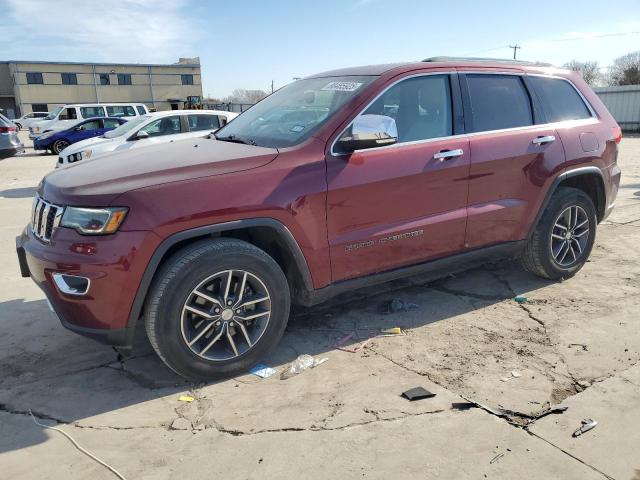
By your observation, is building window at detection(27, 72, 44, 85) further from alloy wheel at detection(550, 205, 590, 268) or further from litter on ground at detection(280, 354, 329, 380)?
litter on ground at detection(280, 354, 329, 380)

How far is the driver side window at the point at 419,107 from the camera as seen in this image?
3.79 m

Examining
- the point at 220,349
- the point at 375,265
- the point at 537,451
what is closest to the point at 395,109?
the point at 375,265

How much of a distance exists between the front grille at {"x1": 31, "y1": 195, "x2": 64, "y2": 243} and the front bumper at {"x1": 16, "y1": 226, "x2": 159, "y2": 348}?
82mm

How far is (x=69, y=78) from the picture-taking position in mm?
60062

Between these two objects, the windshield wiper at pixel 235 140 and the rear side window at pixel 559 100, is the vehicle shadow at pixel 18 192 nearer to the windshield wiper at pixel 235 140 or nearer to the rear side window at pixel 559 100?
the windshield wiper at pixel 235 140

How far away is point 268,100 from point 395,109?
4.19 feet

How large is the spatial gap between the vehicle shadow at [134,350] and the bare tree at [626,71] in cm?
4414

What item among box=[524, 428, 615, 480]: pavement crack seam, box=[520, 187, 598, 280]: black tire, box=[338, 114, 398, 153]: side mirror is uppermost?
box=[338, 114, 398, 153]: side mirror

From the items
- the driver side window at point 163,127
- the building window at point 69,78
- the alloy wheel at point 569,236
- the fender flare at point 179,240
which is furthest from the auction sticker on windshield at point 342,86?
the building window at point 69,78

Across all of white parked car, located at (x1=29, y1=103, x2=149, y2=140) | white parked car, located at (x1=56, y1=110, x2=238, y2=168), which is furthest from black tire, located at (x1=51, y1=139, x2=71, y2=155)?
white parked car, located at (x1=56, y1=110, x2=238, y2=168)

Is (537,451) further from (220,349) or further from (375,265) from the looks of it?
(220,349)

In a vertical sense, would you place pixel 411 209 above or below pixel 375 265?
above

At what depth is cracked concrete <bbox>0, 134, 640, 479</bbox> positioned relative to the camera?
8.25ft

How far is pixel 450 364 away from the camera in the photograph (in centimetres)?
342
